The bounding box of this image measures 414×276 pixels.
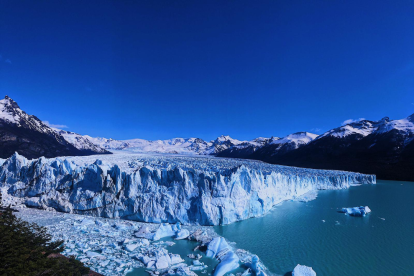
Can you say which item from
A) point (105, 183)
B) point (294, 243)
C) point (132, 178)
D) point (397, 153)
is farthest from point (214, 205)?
point (397, 153)

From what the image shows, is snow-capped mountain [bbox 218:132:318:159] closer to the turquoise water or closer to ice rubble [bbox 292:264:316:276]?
the turquoise water

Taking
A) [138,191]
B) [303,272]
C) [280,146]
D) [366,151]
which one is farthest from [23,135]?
[366,151]

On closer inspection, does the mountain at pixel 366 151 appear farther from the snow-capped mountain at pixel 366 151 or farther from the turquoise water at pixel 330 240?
the turquoise water at pixel 330 240

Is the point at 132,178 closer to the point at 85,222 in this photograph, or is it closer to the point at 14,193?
the point at 85,222

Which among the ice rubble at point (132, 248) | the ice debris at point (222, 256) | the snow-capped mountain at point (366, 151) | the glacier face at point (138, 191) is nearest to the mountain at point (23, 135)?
the glacier face at point (138, 191)

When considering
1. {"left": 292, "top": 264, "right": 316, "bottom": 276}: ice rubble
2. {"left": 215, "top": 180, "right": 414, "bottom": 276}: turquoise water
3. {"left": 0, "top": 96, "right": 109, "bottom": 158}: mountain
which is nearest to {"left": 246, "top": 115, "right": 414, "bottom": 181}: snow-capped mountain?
{"left": 215, "top": 180, "right": 414, "bottom": 276}: turquoise water

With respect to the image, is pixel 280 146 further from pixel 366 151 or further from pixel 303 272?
pixel 303 272
